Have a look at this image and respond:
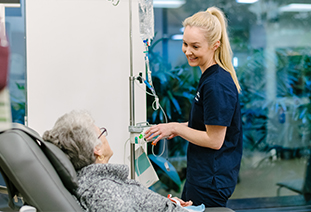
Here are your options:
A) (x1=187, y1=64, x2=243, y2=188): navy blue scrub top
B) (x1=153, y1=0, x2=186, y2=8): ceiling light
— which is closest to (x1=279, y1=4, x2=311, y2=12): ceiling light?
(x1=153, y1=0, x2=186, y2=8): ceiling light

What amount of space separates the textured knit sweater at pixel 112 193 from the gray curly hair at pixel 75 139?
0.16ft

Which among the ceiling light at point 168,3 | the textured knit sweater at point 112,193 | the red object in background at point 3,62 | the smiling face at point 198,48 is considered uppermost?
the ceiling light at point 168,3

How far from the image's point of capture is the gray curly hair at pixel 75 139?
48.2 inches

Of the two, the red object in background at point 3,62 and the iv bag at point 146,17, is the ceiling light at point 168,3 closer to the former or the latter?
the iv bag at point 146,17

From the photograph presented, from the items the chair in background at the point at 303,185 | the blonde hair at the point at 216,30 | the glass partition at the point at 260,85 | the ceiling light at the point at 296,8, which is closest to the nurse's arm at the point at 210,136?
the blonde hair at the point at 216,30

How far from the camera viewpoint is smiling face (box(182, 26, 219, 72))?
4.84ft

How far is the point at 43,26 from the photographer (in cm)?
228

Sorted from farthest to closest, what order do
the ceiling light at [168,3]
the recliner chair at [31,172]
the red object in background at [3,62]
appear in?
1. the ceiling light at [168,3]
2. the recliner chair at [31,172]
3. the red object in background at [3,62]

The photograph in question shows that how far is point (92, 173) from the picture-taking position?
1.21 meters

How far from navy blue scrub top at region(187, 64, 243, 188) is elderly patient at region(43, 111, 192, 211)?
25 cm

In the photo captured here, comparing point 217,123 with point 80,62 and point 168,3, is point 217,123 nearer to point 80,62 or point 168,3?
point 80,62

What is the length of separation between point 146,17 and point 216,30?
28.0 inches

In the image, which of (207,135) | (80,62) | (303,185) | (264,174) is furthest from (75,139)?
(303,185)

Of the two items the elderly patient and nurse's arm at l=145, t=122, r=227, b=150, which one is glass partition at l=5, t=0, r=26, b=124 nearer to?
the elderly patient
